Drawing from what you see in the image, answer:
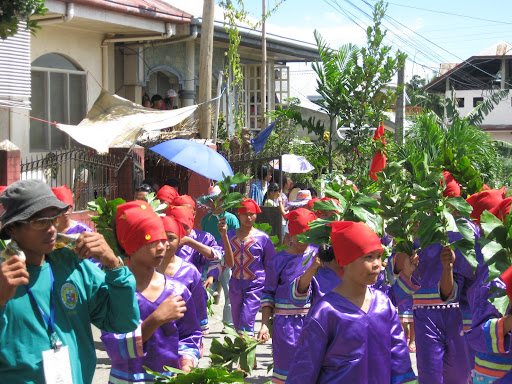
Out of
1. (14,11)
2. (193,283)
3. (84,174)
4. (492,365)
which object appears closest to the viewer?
(492,365)

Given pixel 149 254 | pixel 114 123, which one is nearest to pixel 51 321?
pixel 149 254

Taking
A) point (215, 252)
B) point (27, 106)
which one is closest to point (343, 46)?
point (215, 252)

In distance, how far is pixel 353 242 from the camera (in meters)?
4.29

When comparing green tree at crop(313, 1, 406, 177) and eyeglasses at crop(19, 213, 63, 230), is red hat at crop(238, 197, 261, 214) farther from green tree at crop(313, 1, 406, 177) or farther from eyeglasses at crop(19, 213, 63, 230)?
eyeglasses at crop(19, 213, 63, 230)

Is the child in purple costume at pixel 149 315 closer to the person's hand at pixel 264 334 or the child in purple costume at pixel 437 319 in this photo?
the person's hand at pixel 264 334

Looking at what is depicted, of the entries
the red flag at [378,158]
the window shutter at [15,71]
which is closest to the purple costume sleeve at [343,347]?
the red flag at [378,158]

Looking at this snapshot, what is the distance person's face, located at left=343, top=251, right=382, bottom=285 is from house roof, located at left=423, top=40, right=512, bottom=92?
4669 centimetres

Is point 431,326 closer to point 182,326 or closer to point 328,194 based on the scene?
point 328,194

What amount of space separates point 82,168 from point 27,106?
6.23 ft

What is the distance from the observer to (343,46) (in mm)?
10484

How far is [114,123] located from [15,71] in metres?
1.88

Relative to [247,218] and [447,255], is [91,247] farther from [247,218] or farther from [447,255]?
[247,218]

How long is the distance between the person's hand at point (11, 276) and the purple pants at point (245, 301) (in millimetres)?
5552

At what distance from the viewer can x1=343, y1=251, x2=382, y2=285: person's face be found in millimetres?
4297
